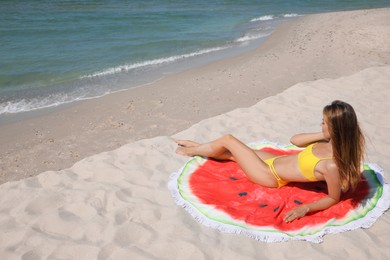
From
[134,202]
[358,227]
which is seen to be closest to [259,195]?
[358,227]

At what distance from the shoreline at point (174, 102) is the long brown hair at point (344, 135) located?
327 cm

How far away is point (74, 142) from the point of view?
595 cm

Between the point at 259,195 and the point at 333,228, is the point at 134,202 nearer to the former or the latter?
the point at 259,195

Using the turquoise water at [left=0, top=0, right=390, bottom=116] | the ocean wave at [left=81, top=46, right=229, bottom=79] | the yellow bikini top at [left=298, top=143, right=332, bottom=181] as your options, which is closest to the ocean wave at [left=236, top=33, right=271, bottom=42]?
the turquoise water at [left=0, top=0, right=390, bottom=116]

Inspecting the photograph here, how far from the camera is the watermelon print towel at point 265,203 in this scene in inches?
137

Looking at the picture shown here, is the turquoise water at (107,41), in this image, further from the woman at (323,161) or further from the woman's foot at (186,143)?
the woman at (323,161)

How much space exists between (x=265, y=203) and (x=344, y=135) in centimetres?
110

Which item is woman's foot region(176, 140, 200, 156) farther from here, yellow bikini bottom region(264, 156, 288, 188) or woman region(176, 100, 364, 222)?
yellow bikini bottom region(264, 156, 288, 188)

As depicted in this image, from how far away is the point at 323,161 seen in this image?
3.47m

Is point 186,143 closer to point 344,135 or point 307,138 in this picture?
point 307,138

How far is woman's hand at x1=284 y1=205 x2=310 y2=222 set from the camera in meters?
3.51

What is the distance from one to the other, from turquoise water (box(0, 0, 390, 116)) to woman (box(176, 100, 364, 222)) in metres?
5.48

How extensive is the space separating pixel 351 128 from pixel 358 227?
0.95 m

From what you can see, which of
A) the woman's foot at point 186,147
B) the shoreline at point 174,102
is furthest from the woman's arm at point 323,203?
the shoreline at point 174,102
